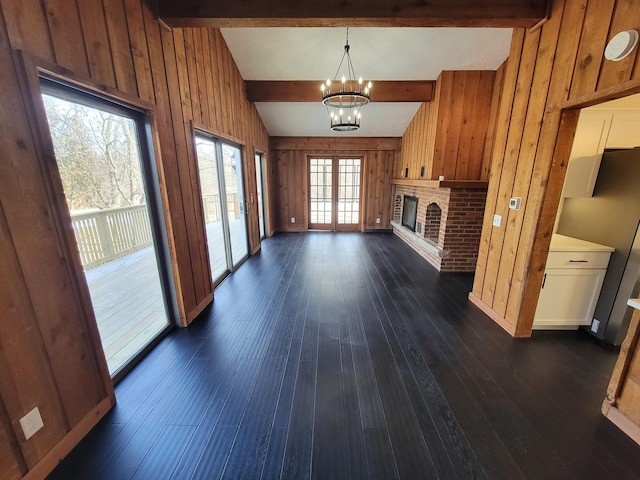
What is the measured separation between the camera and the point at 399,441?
1469 mm

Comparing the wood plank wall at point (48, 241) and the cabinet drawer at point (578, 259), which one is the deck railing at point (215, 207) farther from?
the cabinet drawer at point (578, 259)

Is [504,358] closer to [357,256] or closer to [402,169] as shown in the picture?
[357,256]

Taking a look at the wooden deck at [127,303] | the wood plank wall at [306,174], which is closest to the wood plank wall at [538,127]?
the wooden deck at [127,303]

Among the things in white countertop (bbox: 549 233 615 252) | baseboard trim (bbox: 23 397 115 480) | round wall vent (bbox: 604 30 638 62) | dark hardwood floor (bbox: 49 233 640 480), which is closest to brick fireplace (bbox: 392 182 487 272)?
dark hardwood floor (bbox: 49 233 640 480)

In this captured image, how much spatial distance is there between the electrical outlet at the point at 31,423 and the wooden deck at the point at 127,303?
695 millimetres

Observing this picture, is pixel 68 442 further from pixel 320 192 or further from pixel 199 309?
pixel 320 192

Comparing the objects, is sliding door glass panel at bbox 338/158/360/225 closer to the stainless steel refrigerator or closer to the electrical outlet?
the stainless steel refrigerator

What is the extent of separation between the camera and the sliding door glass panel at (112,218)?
1602 mm

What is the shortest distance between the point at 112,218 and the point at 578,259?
4075 millimetres

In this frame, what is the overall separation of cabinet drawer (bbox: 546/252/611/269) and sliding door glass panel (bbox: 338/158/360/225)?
→ 489 centimetres

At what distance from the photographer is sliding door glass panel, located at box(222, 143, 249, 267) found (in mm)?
4000

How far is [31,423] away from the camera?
1215 mm

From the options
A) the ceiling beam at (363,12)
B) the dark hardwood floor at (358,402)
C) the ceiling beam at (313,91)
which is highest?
the ceiling beam at (313,91)

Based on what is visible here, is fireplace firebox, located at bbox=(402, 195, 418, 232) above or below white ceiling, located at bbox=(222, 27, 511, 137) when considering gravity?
below
